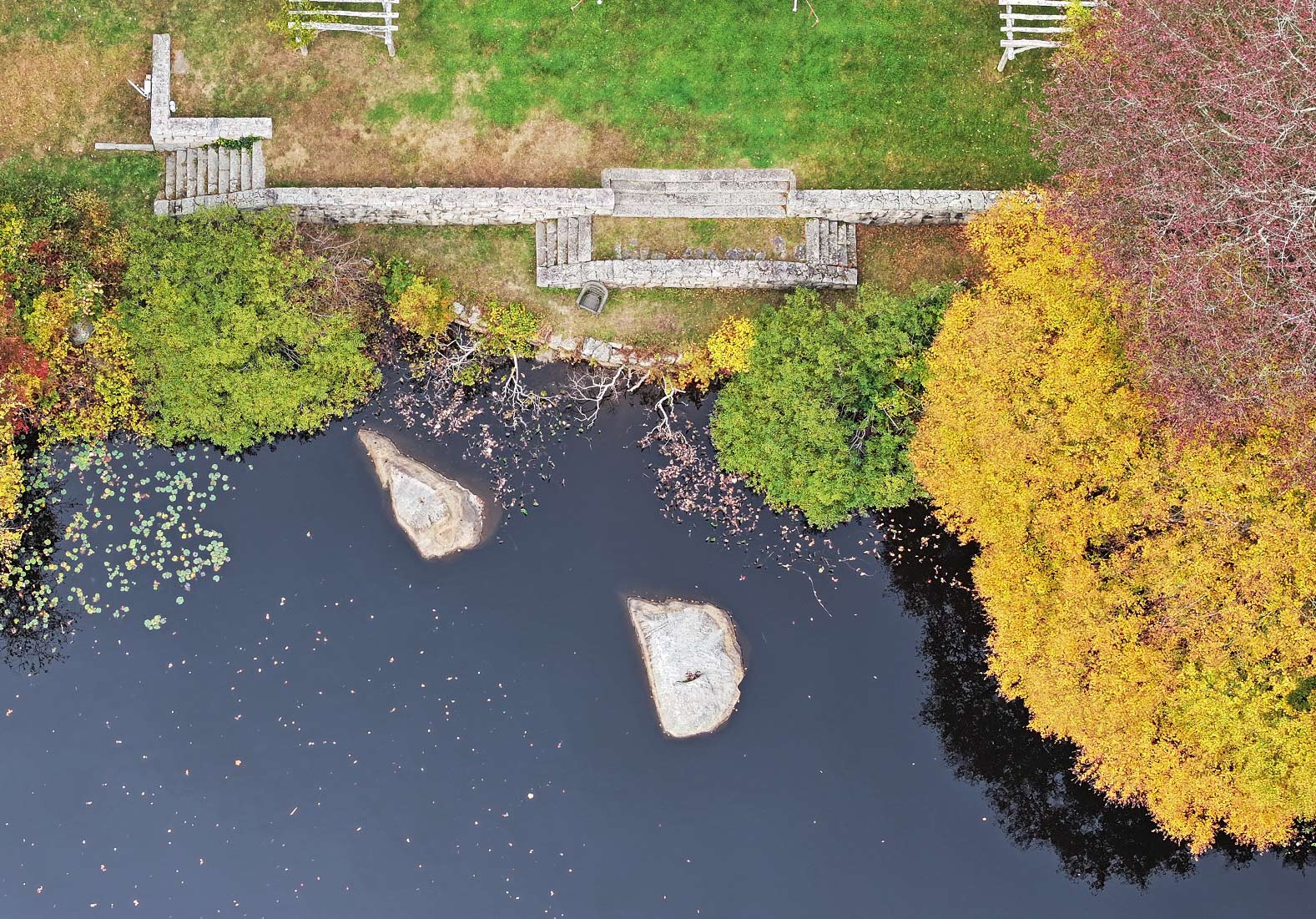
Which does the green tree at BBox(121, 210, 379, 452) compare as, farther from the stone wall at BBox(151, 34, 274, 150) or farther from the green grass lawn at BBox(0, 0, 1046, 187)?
the green grass lawn at BBox(0, 0, 1046, 187)

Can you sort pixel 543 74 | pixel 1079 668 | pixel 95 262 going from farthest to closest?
pixel 543 74, pixel 95 262, pixel 1079 668

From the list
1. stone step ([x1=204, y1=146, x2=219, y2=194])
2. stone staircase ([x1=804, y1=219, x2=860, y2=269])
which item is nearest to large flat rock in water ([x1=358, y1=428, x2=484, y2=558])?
stone step ([x1=204, y1=146, x2=219, y2=194])

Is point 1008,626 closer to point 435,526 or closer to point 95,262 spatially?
point 435,526

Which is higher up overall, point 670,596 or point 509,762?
point 670,596

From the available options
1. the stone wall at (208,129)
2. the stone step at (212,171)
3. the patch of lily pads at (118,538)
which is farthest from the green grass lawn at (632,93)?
the patch of lily pads at (118,538)

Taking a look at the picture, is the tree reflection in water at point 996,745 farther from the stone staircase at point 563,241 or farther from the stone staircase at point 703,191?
the stone staircase at point 563,241

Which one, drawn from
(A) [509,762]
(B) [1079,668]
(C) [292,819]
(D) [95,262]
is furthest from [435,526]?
(B) [1079,668]
